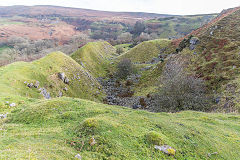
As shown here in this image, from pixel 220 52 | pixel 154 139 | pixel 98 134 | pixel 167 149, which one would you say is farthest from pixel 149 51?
pixel 98 134

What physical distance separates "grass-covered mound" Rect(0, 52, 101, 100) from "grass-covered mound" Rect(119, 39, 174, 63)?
39333 millimetres

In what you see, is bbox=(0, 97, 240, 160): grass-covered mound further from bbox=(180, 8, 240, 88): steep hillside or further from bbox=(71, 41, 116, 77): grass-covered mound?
bbox=(71, 41, 116, 77): grass-covered mound

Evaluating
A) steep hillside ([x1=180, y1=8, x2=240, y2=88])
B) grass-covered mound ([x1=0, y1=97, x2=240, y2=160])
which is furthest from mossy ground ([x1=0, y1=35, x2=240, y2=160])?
steep hillside ([x1=180, y1=8, x2=240, y2=88])

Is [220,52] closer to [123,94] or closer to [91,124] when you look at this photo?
[123,94]

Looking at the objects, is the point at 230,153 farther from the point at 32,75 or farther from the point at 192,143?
the point at 32,75

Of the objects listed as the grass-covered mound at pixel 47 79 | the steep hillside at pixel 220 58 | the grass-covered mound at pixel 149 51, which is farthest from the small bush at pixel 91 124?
the grass-covered mound at pixel 149 51

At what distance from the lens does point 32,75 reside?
33219 mm

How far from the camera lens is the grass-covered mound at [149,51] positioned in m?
80.3

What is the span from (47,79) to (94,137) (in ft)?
103

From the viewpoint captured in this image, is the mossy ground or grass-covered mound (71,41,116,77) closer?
the mossy ground

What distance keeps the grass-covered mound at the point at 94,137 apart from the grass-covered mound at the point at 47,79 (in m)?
11.0

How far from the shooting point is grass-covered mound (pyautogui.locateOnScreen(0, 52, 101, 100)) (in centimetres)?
2695

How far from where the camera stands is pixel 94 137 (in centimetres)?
1002

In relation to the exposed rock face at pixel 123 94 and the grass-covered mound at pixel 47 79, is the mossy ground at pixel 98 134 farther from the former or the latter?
the exposed rock face at pixel 123 94
